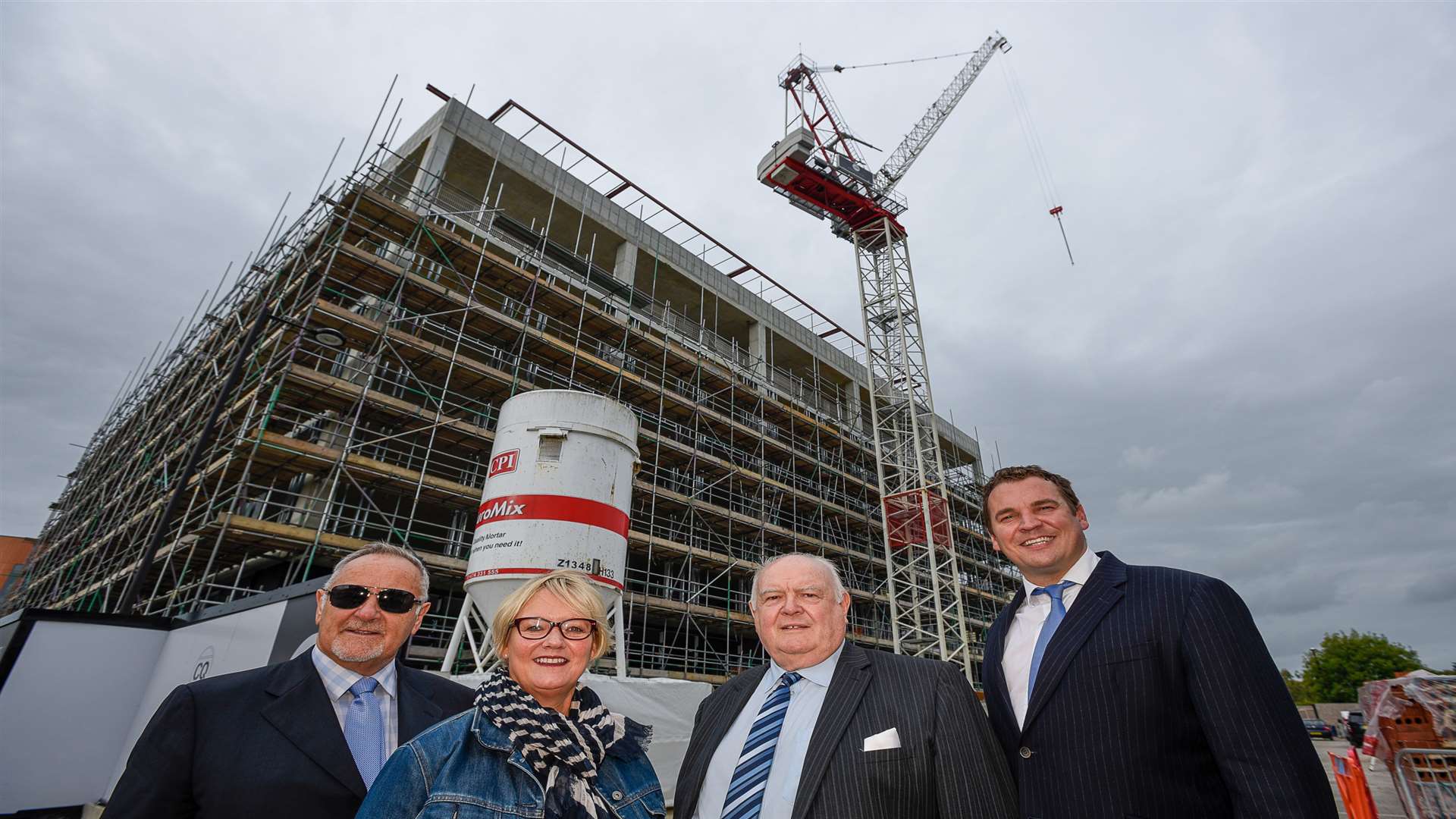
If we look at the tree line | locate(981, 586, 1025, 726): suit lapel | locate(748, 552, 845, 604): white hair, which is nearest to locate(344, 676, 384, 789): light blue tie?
locate(748, 552, 845, 604): white hair

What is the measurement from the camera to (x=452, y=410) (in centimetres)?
1797

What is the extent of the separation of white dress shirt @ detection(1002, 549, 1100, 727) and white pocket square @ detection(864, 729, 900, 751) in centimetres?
65

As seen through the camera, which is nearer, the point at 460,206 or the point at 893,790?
the point at 893,790

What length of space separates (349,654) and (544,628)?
1.21 m

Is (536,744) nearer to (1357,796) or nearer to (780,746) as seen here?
(780,746)

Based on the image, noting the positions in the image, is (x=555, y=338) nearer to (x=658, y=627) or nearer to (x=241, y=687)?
(x=658, y=627)

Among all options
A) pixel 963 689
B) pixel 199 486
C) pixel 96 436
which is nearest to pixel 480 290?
pixel 199 486

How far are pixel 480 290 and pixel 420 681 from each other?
1894 centimetres

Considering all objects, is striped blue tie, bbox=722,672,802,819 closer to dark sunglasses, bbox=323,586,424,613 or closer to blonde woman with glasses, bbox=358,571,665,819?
blonde woman with glasses, bbox=358,571,665,819

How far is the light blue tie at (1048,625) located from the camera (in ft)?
8.58

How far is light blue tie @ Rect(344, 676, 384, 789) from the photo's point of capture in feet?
8.75

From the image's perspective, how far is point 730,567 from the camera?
21328 millimetres

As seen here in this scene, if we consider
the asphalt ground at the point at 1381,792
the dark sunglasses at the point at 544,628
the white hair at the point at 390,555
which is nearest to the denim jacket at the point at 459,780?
the dark sunglasses at the point at 544,628

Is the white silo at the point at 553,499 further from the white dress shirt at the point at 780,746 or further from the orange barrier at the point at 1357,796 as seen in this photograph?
the orange barrier at the point at 1357,796
